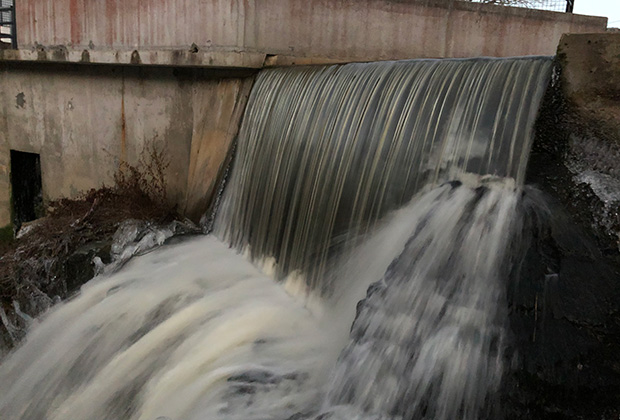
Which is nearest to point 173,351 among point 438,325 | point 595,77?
point 438,325

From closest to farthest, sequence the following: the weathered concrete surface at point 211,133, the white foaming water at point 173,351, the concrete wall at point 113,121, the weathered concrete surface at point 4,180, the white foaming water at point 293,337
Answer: the white foaming water at point 293,337 → the white foaming water at point 173,351 → the weathered concrete surface at point 211,133 → the concrete wall at point 113,121 → the weathered concrete surface at point 4,180

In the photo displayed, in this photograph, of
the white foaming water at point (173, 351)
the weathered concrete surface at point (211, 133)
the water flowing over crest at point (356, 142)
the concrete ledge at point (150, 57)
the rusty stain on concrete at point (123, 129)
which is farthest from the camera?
the rusty stain on concrete at point (123, 129)

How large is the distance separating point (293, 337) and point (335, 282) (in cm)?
49

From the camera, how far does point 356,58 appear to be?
662 centimetres

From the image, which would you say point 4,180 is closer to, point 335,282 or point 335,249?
point 335,249

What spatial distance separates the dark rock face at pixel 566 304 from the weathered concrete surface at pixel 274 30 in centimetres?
369

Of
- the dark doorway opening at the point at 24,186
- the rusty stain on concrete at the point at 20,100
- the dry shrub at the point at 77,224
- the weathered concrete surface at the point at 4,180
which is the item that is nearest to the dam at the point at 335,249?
the dry shrub at the point at 77,224

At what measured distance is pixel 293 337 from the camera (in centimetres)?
354

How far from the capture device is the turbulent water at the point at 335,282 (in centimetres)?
252

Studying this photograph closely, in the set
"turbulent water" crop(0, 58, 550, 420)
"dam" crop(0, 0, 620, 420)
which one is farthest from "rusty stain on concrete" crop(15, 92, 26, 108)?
"turbulent water" crop(0, 58, 550, 420)

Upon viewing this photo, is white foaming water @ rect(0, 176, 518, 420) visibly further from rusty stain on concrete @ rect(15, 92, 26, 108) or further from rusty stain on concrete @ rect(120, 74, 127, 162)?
rusty stain on concrete @ rect(15, 92, 26, 108)

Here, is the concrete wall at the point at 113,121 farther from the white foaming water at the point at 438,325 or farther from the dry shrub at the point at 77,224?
the white foaming water at the point at 438,325

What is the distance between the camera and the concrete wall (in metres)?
5.88

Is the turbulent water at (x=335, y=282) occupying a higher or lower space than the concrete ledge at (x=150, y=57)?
lower
